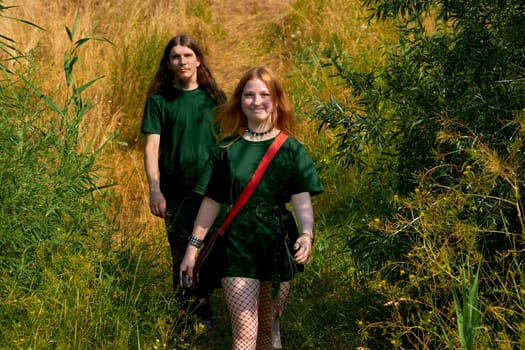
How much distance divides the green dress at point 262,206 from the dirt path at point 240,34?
6.11 metres

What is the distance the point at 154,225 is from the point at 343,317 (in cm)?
222

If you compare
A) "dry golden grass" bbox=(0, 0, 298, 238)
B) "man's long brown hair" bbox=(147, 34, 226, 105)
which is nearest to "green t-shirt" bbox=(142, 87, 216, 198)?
"man's long brown hair" bbox=(147, 34, 226, 105)

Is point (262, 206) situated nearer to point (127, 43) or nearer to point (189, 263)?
point (189, 263)

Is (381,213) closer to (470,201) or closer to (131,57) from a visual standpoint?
(470,201)

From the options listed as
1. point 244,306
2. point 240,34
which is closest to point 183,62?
point 244,306

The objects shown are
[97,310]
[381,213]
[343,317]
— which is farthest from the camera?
[343,317]

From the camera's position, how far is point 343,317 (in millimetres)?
5191

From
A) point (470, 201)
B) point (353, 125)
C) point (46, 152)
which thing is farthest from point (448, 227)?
point (46, 152)

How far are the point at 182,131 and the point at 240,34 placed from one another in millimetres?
6846

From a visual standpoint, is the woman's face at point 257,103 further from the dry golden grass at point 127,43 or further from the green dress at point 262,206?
the dry golden grass at point 127,43

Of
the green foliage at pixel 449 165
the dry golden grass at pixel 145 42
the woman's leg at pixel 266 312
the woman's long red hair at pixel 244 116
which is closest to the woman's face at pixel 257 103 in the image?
the woman's long red hair at pixel 244 116

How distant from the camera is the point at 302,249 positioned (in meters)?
3.78

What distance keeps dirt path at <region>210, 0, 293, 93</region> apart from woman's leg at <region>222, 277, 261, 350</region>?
630 cm

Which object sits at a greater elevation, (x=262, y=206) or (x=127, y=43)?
(x=127, y=43)
